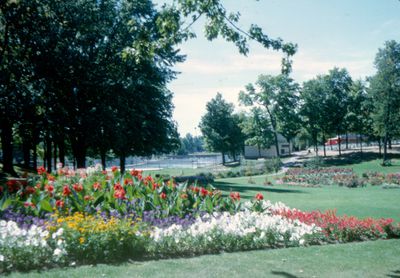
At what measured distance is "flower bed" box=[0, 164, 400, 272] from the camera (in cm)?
655

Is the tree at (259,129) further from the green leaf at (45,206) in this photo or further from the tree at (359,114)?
the green leaf at (45,206)

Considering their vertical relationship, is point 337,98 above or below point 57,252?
above

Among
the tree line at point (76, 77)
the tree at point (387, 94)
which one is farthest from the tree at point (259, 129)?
the tree line at point (76, 77)

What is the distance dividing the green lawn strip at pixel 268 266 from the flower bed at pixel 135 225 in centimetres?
39

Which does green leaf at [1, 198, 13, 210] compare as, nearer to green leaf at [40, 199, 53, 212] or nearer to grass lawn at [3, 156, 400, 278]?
green leaf at [40, 199, 53, 212]

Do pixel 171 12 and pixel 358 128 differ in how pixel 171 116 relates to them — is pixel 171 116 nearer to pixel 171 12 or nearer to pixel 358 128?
pixel 171 12

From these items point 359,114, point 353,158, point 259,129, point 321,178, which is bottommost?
point 321,178

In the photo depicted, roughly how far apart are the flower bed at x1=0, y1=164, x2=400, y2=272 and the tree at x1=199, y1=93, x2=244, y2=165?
177 feet

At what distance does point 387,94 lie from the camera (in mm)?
51312

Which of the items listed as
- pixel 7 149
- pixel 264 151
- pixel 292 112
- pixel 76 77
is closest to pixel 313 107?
pixel 292 112

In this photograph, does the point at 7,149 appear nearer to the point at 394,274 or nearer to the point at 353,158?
the point at 394,274

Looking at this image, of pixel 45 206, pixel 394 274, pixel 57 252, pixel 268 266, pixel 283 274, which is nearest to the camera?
pixel 57 252

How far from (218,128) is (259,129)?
741 cm

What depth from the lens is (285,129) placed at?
65.2 m
